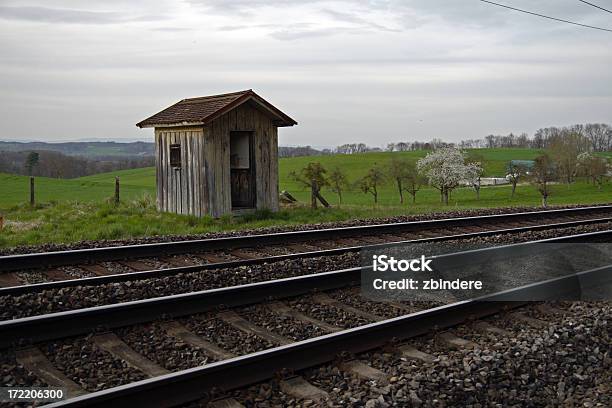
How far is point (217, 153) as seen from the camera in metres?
16.3

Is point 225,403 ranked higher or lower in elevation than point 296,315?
lower

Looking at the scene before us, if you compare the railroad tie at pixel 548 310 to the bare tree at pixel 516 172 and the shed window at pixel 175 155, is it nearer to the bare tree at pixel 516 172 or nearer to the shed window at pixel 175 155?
the shed window at pixel 175 155

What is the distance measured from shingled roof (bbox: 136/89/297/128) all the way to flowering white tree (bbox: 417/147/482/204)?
3139 cm

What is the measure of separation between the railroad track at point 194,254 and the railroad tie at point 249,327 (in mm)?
2085

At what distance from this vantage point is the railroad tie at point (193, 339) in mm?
5281

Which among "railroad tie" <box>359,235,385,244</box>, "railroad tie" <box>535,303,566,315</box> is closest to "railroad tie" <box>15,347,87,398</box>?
"railroad tie" <box>535,303,566,315</box>

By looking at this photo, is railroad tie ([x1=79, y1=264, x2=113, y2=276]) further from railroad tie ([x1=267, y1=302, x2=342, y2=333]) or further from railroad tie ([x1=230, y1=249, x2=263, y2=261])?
railroad tie ([x1=267, y1=302, x2=342, y2=333])

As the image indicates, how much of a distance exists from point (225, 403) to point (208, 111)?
12.7 m

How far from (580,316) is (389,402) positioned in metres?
3.24

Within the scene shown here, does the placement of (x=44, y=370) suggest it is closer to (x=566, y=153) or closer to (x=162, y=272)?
(x=162, y=272)

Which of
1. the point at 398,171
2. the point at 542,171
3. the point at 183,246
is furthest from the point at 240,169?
the point at 542,171

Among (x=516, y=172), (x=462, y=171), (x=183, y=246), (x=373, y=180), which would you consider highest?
(x=462, y=171)

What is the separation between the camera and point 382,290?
302 inches

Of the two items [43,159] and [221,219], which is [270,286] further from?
[43,159]
